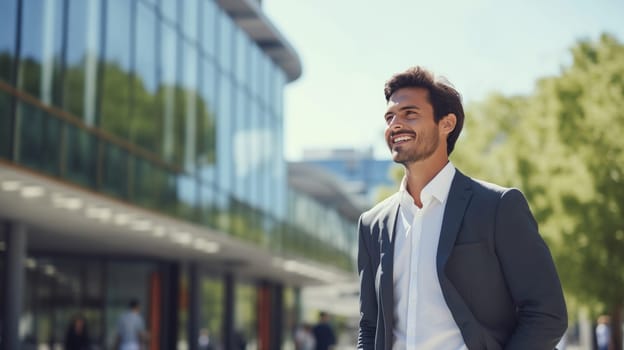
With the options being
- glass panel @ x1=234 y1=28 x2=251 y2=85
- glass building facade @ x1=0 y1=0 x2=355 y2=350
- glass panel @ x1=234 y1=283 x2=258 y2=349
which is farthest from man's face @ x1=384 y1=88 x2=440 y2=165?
glass panel @ x1=234 y1=283 x2=258 y2=349

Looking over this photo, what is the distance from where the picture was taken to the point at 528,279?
131 inches

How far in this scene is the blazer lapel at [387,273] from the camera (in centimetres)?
355

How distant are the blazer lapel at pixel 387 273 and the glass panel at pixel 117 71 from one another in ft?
60.9

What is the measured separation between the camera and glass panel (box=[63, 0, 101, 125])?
66.7 ft

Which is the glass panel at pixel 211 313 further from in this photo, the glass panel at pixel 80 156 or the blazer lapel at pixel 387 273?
the blazer lapel at pixel 387 273

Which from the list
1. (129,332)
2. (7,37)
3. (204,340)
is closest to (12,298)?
(129,332)

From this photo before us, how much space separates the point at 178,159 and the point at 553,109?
8.93 meters

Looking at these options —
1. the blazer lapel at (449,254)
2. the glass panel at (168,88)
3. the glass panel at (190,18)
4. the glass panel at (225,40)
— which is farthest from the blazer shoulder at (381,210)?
the glass panel at (225,40)

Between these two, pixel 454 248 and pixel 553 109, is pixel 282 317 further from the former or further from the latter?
pixel 454 248

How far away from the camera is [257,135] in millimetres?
36219

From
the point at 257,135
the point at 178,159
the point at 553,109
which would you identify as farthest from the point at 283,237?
the point at 553,109

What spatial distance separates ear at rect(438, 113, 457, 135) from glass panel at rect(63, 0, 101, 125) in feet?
55.8

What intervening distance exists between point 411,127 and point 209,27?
89.5ft

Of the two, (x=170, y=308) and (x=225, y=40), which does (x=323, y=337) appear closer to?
(x=170, y=308)
